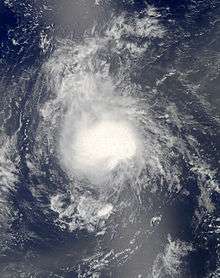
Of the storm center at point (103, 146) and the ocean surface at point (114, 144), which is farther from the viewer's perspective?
the storm center at point (103, 146)

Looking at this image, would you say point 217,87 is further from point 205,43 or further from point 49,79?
point 49,79

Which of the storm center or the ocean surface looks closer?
the ocean surface

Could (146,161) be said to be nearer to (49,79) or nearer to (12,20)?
(49,79)

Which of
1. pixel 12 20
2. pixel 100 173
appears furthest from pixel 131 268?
pixel 12 20

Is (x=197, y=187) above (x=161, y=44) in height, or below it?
below

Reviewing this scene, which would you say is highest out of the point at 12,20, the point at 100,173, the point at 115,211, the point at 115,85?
the point at 12,20

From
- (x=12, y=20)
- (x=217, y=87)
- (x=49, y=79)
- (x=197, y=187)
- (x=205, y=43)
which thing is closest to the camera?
(x=197, y=187)

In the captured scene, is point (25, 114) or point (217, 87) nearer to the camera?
point (217, 87)

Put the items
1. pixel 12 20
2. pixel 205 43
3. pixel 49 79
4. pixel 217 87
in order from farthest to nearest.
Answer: pixel 12 20 < pixel 49 79 < pixel 205 43 < pixel 217 87

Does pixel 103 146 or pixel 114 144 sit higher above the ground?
pixel 114 144
